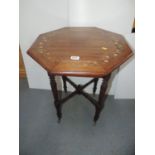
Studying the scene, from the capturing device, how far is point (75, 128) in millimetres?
1550

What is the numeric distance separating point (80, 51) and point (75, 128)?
0.74 meters

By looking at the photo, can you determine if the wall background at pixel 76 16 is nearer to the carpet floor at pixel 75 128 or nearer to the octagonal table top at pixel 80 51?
the octagonal table top at pixel 80 51

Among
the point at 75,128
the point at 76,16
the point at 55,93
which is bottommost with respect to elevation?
the point at 75,128

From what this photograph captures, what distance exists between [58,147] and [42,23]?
1076 millimetres

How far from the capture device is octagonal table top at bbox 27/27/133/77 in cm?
102

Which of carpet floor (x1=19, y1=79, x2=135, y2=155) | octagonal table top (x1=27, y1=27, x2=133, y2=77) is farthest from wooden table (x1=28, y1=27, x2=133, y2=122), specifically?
carpet floor (x1=19, y1=79, x2=135, y2=155)

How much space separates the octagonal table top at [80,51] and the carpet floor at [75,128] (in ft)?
2.34

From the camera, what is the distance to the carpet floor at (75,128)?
1.40 meters

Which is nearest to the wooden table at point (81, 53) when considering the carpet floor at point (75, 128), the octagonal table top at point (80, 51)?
the octagonal table top at point (80, 51)

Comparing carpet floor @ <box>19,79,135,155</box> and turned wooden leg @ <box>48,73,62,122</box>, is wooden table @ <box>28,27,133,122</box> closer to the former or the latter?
turned wooden leg @ <box>48,73,62,122</box>

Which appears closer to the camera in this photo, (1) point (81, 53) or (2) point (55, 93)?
(1) point (81, 53)

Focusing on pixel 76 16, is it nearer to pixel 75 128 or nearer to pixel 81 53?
pixel 81 53

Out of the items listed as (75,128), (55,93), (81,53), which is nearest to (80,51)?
(81,53)
